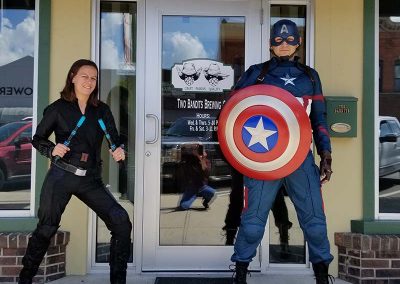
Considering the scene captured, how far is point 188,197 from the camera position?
4.33m

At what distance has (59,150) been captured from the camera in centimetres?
316

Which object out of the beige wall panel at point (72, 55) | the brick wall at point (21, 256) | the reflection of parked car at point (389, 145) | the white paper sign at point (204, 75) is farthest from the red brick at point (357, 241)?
the brick wall at point (21, 256)

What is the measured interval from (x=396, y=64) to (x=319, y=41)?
2.20ft

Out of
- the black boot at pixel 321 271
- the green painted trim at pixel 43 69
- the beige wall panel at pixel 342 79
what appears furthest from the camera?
the beige wall panel at pixel 342 79

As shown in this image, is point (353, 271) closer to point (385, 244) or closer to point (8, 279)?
point (385, 244)

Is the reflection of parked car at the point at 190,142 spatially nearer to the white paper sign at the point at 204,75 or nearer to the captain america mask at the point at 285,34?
the white paper sign at the point at 204,75

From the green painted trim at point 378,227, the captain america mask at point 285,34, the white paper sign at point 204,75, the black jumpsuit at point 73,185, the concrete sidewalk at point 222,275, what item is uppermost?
the captain america mask at point 285,34

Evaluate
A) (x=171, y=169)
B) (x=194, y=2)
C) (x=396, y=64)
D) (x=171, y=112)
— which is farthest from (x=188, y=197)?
(x=396, y=64)

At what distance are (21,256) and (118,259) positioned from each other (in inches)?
37.4

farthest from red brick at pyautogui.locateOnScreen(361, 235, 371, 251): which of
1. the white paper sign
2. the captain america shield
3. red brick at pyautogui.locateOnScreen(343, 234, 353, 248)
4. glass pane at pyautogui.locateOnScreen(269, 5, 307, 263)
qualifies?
the white paper sign

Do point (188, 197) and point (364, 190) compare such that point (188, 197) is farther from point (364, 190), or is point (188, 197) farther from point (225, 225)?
point (364, 190)

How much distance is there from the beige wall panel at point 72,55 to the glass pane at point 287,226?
4.98 feet

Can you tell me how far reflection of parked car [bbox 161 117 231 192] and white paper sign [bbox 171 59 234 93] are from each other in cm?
27

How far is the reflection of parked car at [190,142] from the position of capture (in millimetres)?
4293
